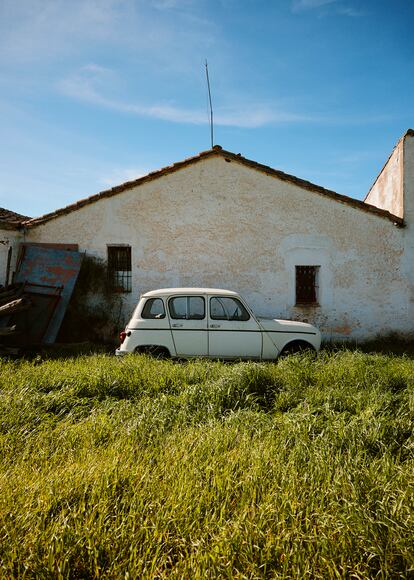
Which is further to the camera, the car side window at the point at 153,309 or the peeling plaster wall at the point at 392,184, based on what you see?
the peeling plaster wall at the point at 392,184

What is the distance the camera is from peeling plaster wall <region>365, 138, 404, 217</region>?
908cm

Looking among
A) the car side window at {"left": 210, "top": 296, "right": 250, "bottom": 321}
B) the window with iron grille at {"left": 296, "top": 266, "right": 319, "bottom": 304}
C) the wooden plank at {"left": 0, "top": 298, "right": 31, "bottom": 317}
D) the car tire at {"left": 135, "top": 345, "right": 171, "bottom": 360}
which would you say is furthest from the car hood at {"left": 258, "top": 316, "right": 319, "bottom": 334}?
the wooden plank at {"left": 0, "top": 298, "right": 31, "bottom": 317}

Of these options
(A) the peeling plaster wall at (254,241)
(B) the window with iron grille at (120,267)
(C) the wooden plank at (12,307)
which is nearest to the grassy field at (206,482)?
(C) the wooden plank at (12,307)

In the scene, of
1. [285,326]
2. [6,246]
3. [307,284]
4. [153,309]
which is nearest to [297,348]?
[285,326]

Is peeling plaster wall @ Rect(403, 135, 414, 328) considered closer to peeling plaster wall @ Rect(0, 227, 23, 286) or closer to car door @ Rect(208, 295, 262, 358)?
car door @ Rect(208, 295, 262, 358)

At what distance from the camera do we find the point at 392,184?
382 inches

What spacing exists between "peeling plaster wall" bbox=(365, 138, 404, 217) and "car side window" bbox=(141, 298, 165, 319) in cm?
703

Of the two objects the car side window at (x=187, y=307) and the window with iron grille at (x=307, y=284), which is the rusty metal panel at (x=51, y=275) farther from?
the window with iron grille at (x=307, y=284)

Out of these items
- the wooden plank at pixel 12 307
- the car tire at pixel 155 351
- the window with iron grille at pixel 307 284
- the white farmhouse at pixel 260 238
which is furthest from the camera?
the window with iron grille at pixel 307 284

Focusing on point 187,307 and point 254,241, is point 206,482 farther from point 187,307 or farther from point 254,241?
point 254,241

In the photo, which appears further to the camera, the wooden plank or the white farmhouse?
the white farmhouse

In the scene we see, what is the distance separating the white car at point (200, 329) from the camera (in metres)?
5.87

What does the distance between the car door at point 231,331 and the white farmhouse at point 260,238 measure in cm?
309

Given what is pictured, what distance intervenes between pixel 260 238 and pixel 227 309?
3681 mm
